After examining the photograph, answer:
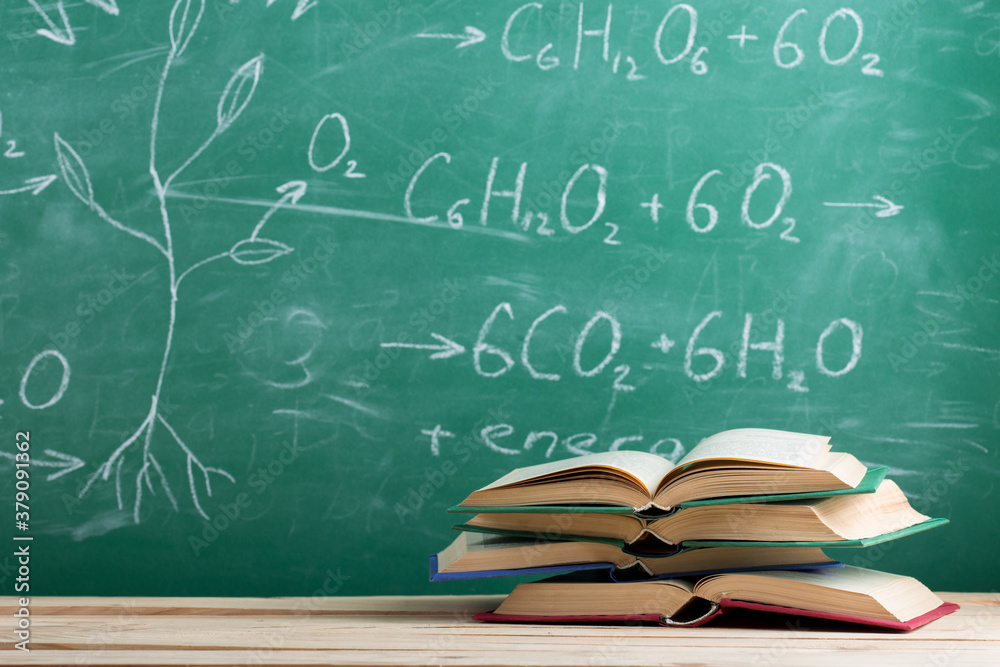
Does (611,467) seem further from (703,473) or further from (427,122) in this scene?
(427,122)

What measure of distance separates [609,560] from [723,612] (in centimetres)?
16

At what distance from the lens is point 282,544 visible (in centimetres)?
164

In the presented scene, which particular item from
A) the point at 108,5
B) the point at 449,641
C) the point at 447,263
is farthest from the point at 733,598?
the point at 108,5

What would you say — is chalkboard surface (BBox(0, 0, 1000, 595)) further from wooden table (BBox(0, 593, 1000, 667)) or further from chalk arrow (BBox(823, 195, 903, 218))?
wooden table (BBox(0, 593, 1000, 667))

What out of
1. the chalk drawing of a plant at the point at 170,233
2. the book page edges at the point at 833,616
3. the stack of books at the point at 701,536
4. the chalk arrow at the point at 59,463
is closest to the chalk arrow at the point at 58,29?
the chalk drawing of a plant at the point at 170,233

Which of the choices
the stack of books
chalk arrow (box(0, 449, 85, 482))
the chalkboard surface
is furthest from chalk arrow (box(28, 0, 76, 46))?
the stack of books

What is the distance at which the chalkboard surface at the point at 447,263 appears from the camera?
1641 mm

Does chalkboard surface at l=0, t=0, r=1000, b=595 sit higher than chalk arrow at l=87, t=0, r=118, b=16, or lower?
lower

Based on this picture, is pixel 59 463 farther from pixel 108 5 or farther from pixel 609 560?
pixel 609 560

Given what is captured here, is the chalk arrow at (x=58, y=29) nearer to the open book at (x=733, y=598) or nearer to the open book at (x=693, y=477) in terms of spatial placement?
the open book at (x=693, y=477)

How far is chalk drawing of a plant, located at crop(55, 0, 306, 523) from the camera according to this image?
164 cm

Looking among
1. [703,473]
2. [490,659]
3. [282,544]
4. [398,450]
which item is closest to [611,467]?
[703,473]

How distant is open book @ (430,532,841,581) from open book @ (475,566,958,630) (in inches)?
0.9

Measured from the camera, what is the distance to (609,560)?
1.02 meters
